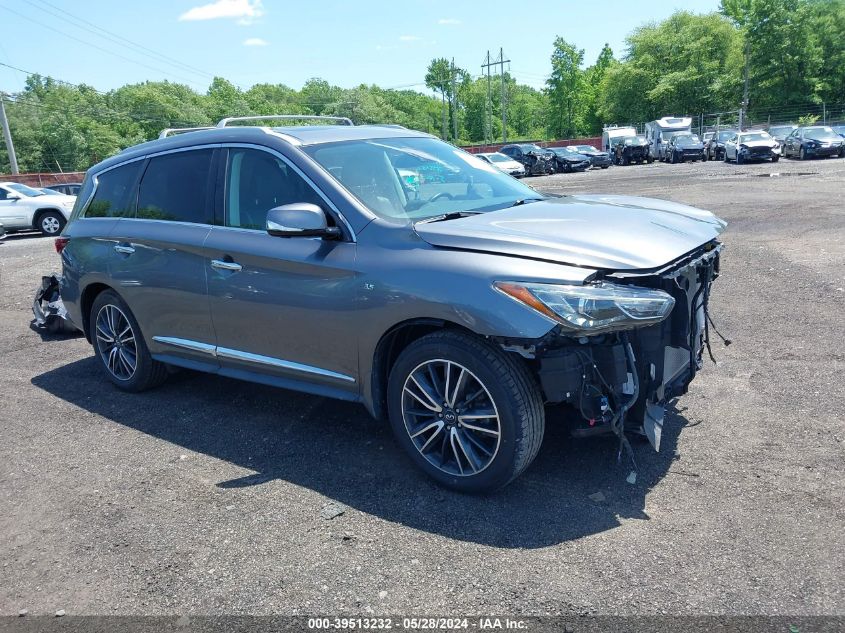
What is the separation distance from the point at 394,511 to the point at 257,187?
7.30ft

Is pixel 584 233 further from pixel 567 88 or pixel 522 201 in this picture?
pixel 567 88

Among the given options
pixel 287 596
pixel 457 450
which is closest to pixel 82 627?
pixel 287 596

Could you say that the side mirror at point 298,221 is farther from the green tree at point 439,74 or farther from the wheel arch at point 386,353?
the green tree at point 439,74

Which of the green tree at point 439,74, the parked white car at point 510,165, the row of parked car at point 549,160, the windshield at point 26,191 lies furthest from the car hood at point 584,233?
the green tree at point 439,74

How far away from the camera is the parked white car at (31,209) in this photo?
19.5m

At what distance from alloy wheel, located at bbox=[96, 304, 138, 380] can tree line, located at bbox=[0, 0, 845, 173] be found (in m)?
64.9

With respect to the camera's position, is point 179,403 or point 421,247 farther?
point 179,403

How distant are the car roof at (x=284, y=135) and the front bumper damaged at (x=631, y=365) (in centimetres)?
211

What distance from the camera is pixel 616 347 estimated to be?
3.32m

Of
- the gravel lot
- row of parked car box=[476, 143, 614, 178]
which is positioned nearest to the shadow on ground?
the gravel lot

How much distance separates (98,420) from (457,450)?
9.64 feet

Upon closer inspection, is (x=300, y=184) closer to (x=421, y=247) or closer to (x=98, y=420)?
(x=421, y=247)

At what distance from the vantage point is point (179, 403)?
17.4 ft

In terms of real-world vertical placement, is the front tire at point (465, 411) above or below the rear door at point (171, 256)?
below
